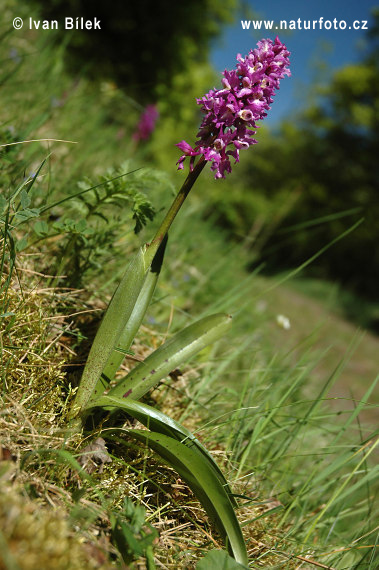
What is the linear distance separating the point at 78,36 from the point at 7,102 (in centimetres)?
448

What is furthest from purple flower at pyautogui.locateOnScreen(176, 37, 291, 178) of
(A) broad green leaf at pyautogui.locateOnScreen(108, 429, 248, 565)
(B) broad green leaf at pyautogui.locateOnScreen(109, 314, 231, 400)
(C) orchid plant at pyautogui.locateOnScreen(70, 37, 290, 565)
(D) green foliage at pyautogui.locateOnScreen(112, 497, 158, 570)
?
(D) green foliage at pyautogui.locateOnScreen(112, 497, 158, 570)

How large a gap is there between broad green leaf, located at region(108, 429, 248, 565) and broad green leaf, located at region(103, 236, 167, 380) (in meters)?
0.23

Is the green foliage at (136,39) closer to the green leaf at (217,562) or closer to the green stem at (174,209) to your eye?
the green stem at (174,209)

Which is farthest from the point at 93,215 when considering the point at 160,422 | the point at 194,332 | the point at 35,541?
the point at 35,541

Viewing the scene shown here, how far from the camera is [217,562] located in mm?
925

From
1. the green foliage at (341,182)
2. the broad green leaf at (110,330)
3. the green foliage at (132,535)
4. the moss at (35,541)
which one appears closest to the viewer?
the moss at (35,541)

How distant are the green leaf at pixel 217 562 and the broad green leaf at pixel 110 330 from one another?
0.44 metres

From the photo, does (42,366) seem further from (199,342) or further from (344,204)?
(344,204)

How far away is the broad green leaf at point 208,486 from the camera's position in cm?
98

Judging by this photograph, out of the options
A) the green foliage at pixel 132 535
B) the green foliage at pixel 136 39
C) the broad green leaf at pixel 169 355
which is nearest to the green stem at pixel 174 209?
the broad green leaf at pixel 169 355

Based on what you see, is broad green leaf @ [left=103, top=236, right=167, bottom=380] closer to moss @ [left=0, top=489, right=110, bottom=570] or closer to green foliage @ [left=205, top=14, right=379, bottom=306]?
moss @ [left=0, top=489, right=110, bottom=570]

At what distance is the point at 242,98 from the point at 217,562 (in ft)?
3.34

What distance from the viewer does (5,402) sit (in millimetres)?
1080

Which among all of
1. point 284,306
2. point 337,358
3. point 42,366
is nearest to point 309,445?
point 42,366
